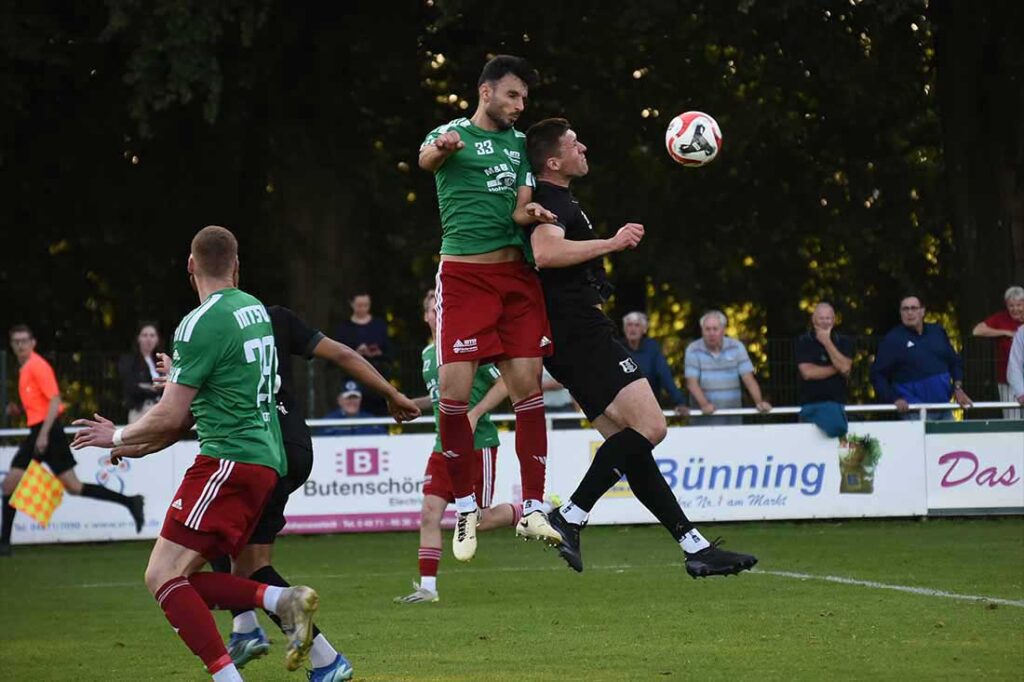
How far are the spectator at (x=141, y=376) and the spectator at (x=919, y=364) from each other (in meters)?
8.03

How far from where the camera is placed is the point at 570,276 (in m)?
9.75

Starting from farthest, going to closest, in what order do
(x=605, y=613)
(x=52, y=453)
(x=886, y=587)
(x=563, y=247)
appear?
(x=52, y=453)
(x=886, y=587)
(x=605, y=613)
(x=563, y=247)

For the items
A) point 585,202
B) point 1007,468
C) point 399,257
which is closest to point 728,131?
point 585,202

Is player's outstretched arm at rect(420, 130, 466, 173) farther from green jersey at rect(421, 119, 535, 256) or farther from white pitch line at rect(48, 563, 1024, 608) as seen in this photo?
white pitch line at rect(48, 563, 1024, 608)

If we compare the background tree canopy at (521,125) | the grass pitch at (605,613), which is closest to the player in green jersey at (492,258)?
the grass pitch at (605,613)

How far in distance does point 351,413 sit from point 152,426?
11.3 m

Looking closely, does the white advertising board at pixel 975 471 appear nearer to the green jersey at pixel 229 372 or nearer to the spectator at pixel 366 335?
the spectator at pixel 366 335

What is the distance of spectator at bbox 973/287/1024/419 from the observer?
19078mm

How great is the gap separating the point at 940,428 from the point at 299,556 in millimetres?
7096

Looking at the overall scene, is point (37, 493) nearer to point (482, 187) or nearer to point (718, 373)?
point (718, 373)

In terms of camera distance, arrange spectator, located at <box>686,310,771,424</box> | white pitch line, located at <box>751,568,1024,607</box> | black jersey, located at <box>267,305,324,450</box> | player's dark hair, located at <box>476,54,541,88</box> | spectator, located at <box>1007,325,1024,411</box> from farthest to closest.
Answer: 1. spectator, located at <box>686,310,771,424</box>
2. spectator, located at <box>1007,325,1024,411</box>
3. white pitch line, located at <box>751,568,1024,607</box>
4. player's dark hair, located at <box>476,54,541,88</box>
5. black jersey, located at <box>267,305,324,450</box>

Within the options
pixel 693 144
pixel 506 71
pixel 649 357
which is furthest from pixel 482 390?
pixel 649 357

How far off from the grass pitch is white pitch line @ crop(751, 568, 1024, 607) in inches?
2.5

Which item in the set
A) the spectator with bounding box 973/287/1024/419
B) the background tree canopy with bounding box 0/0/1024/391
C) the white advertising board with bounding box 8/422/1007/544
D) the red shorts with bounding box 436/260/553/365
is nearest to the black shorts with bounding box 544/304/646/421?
the red shorts with bounding box 436/260/553/365
